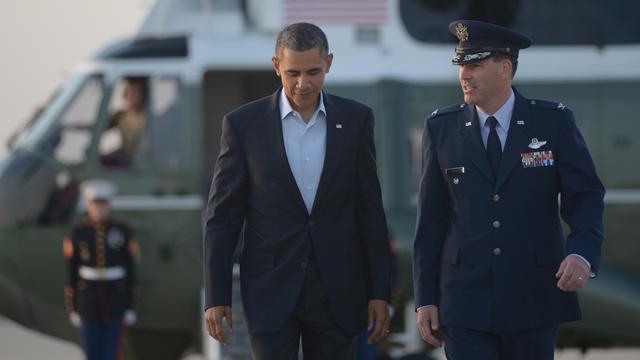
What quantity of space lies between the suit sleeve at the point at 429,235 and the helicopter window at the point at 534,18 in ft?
14.7

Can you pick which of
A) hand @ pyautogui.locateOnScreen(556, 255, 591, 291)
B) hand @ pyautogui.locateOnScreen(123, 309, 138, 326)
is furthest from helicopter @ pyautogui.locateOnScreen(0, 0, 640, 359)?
hand @ pyautogui.locateOnScreen(556, 255, 591, 291)

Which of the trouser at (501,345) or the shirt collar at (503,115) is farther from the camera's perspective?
the shirt collar at (503,115)

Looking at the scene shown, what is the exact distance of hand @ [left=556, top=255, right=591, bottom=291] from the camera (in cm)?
412

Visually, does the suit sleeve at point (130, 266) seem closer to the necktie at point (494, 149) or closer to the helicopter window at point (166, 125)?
the helicopter window at point (166, 125)

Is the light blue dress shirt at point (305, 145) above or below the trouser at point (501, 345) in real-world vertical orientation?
above

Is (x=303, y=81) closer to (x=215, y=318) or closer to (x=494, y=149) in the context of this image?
(x=494, y=149)

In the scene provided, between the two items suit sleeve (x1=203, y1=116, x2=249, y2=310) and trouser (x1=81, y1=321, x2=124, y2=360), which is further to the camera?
trouser (x1=81, y1=321, x2=124, y2=360)

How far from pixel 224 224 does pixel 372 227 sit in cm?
51

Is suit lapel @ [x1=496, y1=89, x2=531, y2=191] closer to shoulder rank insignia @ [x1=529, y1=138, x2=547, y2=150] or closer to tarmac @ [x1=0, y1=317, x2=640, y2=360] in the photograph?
shoulder rank insignia @ [x1=529, y1=138, x2=547, y2=150]

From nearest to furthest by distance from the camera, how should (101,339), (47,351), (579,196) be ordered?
(579,196) < (101,339) < (47,351)

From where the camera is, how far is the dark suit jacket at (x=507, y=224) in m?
4.34

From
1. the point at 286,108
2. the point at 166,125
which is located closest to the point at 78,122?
the point at 166,125

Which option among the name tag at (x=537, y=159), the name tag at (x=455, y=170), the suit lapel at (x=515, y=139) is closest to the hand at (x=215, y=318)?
the name tag at (x=455, y=170)

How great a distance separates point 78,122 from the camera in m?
8.91
